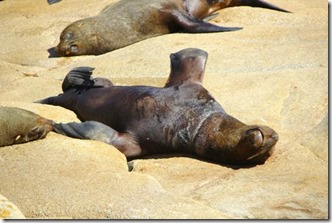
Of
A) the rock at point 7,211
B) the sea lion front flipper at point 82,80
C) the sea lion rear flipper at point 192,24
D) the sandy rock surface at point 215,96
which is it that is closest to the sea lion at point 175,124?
the sandy rock surface at point 215,96

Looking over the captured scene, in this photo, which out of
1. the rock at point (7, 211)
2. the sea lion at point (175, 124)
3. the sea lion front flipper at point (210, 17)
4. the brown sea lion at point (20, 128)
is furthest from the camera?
the sea lion front flipper at point (210, 17)

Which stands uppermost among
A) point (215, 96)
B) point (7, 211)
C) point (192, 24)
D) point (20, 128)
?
point (7, 211)

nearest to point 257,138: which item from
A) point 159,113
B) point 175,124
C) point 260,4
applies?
point 175,124

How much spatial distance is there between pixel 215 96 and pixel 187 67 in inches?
15.7

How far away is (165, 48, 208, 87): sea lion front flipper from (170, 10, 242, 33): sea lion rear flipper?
2185 millimetres

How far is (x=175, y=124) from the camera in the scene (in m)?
6.63

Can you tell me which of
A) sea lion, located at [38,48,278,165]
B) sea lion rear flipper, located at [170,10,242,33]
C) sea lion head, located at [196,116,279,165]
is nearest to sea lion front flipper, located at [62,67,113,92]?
sea lion, located at [38,48,278,165]

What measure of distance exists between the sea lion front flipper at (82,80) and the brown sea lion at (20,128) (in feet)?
3.47

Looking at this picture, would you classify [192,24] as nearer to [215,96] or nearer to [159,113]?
[215,96]

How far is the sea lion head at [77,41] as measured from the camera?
392 inches

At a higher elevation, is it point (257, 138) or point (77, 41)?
point (257, 138)

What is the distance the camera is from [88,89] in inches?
298

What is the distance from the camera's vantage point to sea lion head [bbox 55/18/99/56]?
995 cm

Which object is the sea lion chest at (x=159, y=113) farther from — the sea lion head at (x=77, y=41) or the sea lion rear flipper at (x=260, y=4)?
the sea lion rear flipper at (x=260, y=4)
